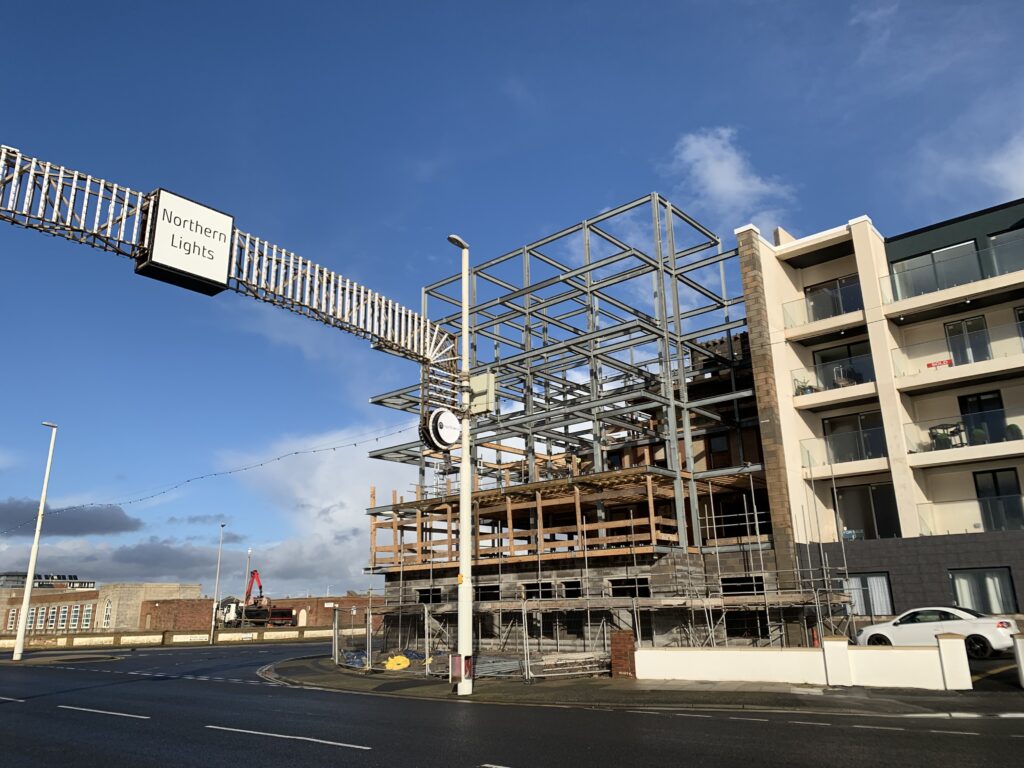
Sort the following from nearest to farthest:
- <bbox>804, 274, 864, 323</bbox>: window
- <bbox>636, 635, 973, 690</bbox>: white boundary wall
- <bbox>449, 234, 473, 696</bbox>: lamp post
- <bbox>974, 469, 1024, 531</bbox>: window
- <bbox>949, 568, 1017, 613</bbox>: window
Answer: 1. <bbox>636, 635, 973, 690</bbox>: white boundary wall
2. <bbox>449, 234, 473, 696</bbox>: lamp post
3. <bbox>949, 568, 1017, 613</bbox>: window
4. <bbox>974, 469, 1024, 531</bbox>: window
5. <bbox>804, 274, 864, 323</bbox>: window

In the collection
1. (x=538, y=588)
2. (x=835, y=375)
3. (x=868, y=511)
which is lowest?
(x=538, y=588)

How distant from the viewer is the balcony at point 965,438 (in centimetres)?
2664

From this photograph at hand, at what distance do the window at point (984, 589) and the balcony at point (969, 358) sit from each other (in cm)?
705

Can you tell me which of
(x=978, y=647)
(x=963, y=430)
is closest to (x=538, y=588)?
(x=978, y=647)

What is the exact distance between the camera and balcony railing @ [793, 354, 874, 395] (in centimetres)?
3045

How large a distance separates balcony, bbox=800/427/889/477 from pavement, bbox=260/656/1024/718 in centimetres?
1378

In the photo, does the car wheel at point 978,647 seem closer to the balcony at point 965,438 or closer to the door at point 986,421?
the balcony at point 965,438

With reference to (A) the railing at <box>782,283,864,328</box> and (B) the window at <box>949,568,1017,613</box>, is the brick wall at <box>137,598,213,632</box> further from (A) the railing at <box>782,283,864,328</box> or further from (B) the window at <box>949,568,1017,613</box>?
(B) the window at <box>949,568,1017,613</box>

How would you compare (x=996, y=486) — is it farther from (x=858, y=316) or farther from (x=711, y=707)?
(x=711, y=707)

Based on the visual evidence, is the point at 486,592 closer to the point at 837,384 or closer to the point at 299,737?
the point at 837,384

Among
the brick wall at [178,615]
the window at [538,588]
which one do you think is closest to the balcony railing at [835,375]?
the window at [538,588]

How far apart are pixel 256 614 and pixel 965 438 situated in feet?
232

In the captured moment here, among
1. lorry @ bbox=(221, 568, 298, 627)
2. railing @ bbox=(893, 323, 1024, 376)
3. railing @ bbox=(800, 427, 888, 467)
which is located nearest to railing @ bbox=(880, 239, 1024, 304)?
railing @ bbox=(893, 323, 1024, 376)

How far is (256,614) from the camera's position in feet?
258
